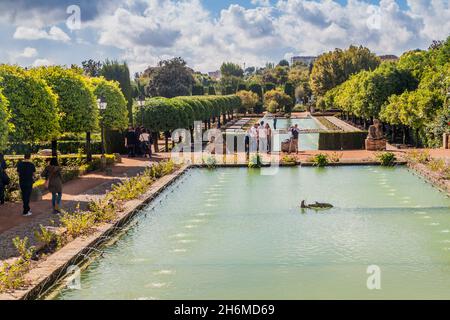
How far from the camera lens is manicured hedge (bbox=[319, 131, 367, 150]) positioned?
28250 millimetres

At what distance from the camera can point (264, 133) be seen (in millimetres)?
26375

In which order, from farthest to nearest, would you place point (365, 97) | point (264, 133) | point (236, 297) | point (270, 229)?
1. point (365, 97)
2. point (264, 133)
3. point (270, 229)
4. point (236, 297)

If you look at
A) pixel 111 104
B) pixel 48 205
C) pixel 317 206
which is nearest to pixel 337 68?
pixel 111 104

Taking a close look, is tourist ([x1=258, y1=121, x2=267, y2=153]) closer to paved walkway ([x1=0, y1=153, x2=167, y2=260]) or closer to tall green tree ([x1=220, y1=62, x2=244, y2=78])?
paved walkway ([x1=0, y1=153, x2=167, y2=260])

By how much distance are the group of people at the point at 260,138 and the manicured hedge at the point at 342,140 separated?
8.87 feet

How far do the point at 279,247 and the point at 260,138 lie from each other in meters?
15.7

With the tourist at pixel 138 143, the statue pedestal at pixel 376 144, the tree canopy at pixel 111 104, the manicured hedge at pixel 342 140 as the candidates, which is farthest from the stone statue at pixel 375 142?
the tree canopy at pixel 111 104

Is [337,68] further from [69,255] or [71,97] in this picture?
[69,255]

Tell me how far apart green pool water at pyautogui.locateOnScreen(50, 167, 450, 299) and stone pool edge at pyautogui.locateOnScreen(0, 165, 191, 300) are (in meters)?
0.23

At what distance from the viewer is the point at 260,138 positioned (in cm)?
2689

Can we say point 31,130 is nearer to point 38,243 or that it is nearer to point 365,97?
point 38,243

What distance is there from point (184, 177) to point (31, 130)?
5217mm
